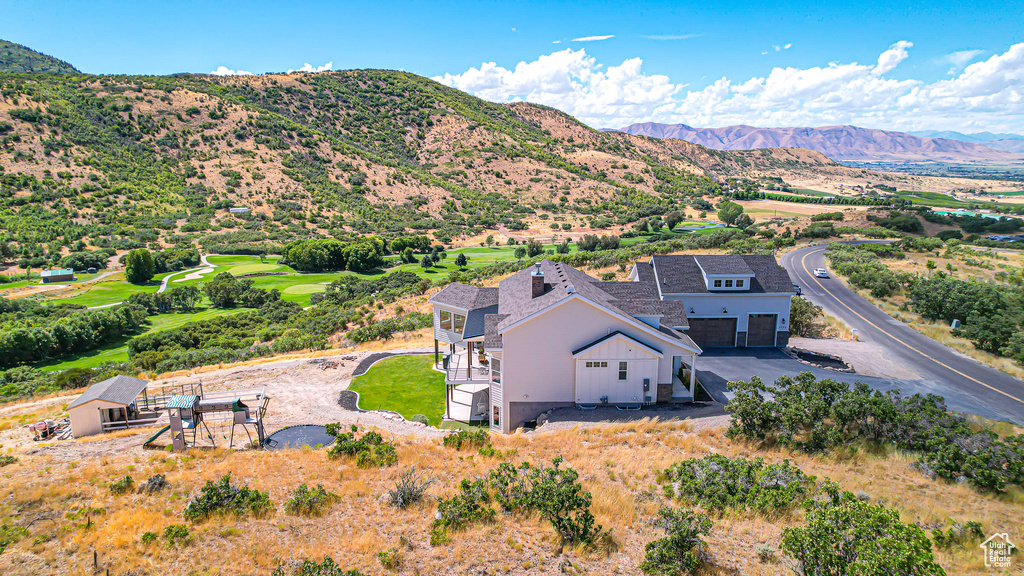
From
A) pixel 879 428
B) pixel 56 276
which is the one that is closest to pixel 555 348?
pixel 879 428

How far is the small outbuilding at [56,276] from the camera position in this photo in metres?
60.1

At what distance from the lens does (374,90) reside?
157250 millimetres

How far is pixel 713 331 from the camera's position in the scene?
27.7m

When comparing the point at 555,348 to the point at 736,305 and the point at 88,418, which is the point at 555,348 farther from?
the point at 88,418

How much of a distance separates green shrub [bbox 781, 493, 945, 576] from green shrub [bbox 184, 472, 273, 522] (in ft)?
38.1

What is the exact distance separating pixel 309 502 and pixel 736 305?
24210 mm

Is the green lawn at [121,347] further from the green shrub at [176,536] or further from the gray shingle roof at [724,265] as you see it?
the gray shingle roof at [724,265]

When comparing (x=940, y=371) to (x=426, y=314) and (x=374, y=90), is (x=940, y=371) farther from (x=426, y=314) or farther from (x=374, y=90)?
(x=374, y=90)

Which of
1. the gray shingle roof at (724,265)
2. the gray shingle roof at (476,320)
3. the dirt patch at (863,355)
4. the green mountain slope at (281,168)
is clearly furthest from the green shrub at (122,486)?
the green mountain slope at (281,168)

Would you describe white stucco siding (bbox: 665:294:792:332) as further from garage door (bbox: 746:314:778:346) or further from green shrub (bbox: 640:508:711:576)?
green shrub (bbox: 640:508:711:576)

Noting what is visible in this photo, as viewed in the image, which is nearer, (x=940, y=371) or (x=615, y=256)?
(x=940, y=371)

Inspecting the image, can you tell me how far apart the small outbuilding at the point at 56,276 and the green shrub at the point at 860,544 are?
81.5 meters

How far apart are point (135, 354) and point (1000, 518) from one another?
158 ft

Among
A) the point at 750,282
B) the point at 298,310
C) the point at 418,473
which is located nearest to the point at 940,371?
the point at 750,282
